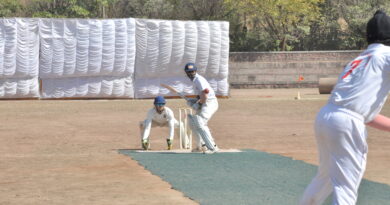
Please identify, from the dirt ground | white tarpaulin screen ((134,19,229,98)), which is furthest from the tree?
the dirt ground

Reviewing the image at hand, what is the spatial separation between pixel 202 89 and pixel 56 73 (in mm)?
20616

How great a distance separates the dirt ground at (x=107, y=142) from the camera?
1162cm

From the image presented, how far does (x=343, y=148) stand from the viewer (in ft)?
21.3

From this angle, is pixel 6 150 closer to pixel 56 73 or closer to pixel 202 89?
pixel 202 89

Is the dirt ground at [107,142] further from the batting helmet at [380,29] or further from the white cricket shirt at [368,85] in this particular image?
the batting helmet at [380,29]

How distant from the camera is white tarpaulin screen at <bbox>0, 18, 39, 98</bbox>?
1388 inches

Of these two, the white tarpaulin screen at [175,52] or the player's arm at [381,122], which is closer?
the player's arm at [381,122]

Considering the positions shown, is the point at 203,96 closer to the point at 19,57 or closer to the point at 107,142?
the point at 107,142

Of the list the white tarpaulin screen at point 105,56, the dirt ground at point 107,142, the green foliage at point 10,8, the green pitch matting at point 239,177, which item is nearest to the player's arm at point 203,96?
the green pitch matting at point 239,177

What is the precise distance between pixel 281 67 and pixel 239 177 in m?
34.0

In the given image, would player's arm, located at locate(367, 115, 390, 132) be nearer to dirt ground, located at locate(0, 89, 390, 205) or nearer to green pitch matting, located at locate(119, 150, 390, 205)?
green pitch matting, located at locate(119, 150, 390, 205)

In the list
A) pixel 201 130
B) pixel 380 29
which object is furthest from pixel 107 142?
pixel 380 29

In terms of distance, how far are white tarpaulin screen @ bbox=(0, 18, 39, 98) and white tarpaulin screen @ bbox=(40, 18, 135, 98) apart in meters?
0.35

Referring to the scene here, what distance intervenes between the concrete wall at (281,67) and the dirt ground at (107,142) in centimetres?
840
